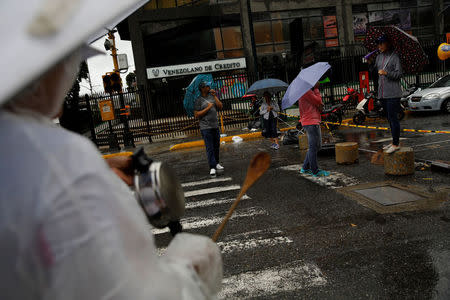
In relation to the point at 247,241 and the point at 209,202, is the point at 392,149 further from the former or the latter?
the point at 247,241

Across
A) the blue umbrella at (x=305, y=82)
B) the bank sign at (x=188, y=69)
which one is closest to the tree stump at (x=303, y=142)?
the blue umbrella at (x=305, y=82)

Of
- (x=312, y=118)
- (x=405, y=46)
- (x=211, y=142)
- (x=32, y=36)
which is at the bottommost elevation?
(x=211, y=142)

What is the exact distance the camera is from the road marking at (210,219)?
16.4 feet

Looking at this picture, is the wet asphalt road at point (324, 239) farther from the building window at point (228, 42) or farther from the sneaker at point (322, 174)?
the building window at point (228, 42)

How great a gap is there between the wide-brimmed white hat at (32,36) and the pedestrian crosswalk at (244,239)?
2798mm

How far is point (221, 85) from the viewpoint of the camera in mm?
20609

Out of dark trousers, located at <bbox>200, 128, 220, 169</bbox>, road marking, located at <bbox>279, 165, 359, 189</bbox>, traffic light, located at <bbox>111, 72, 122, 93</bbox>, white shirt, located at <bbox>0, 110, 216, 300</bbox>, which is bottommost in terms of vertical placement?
road marking, located at <bbox>279, 165, 359, 189</bbox>

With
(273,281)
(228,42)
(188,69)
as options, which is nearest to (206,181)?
(273,281)

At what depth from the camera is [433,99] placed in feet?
45.5

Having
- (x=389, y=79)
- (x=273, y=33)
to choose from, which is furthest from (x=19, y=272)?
(x=273, y=33)

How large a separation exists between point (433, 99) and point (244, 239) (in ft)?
41.4

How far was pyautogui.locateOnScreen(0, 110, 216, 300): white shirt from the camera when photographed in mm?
712

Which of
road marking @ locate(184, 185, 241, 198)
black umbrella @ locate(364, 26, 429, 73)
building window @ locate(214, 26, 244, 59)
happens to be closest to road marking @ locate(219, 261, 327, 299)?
road marking @ locate(184, 185, 241, 198)

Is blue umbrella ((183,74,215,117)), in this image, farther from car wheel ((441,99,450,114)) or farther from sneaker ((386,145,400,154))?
car wheel ((441,99,450,114))
